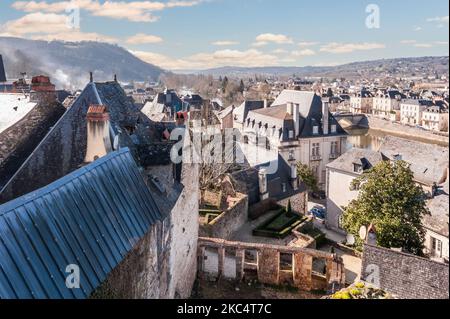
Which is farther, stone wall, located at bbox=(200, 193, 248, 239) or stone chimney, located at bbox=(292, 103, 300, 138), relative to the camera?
stone chimney, located at bbox=(292, 103, 300, 138)

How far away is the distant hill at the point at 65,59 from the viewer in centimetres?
4797

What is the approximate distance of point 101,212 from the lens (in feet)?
25.0

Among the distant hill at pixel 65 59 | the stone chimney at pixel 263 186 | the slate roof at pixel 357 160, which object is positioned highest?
the distant hill at pixel 65 59

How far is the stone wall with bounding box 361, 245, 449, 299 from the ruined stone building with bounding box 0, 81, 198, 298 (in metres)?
5.50

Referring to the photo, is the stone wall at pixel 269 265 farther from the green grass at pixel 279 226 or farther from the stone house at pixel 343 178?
the stone house at pixel 343 178

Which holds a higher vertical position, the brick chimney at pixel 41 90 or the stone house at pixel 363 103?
the brick chimney at pixel 41 90

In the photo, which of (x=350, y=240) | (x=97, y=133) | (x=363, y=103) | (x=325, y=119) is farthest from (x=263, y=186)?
(x=363, y=103)

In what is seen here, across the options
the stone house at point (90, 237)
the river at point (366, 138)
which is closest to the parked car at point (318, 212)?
the stone house at point (90, 237)

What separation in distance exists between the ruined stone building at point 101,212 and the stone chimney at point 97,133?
1.0 inches

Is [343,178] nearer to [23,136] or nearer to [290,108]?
[290,108]

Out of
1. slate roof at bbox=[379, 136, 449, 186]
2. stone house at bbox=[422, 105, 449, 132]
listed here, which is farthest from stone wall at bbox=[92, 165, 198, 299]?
stone house at bbox=[422, 105, 449, 132]

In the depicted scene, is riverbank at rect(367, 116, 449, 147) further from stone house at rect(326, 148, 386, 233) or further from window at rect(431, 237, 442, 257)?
window at rect(431, 237, 442, 257)

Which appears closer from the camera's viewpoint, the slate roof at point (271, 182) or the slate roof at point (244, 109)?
the slate roof at point (271, 182)

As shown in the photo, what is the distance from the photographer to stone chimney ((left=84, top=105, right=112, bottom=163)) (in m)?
10.5
